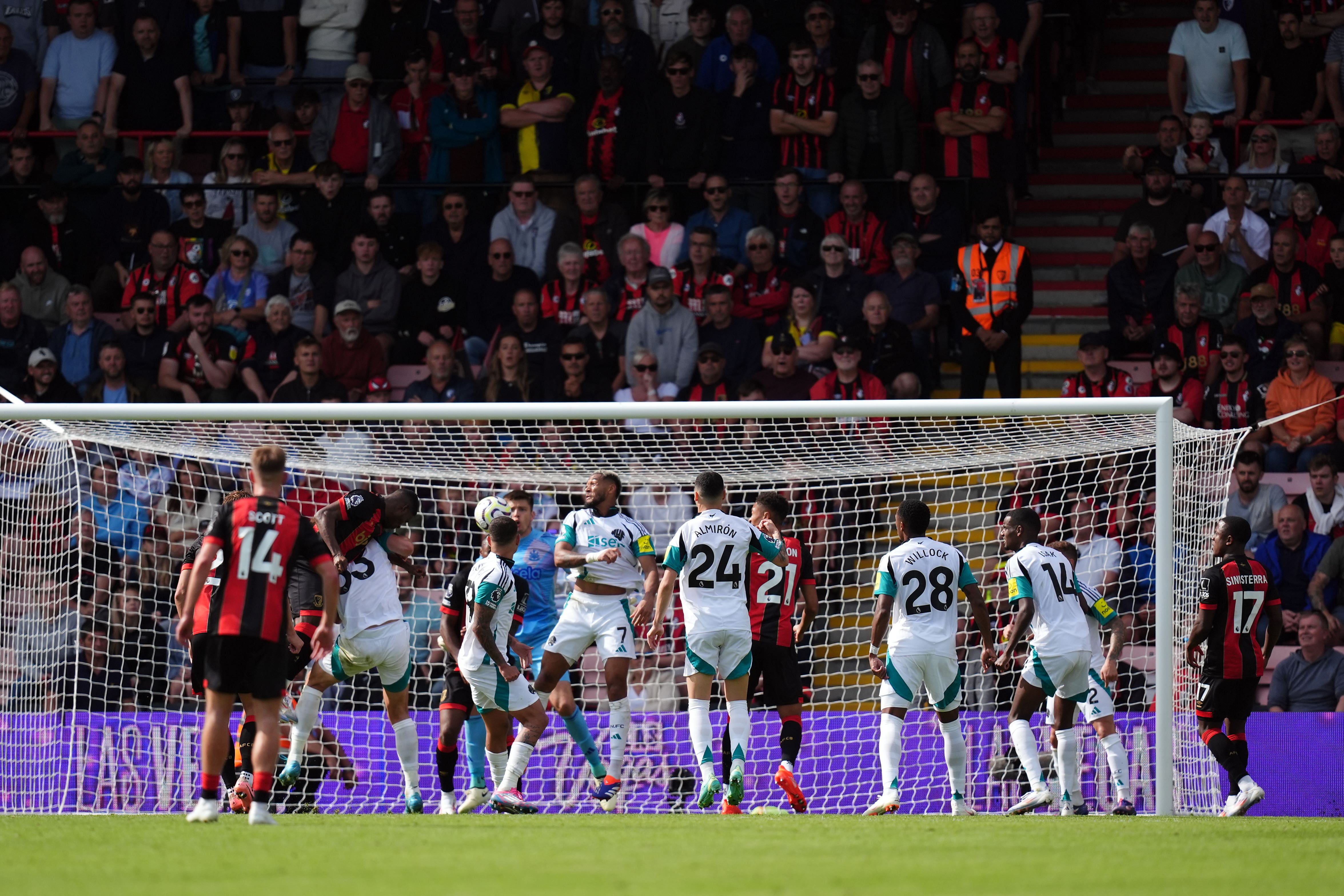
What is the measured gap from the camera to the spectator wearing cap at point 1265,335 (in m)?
14.0

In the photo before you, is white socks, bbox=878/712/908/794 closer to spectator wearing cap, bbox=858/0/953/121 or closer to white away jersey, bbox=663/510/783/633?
white away jersey, bbox=663/510/783/633

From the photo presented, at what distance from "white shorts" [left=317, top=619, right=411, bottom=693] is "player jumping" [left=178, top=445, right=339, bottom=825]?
195 cm

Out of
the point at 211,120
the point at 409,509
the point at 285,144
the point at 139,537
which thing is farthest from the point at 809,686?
the point at 211,120

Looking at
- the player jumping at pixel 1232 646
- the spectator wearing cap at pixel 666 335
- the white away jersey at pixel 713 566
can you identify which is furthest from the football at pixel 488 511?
the player jumping at pixel 1232 646

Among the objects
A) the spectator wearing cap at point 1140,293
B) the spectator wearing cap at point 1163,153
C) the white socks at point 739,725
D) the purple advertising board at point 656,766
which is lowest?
the purple advertising board at point 656,766

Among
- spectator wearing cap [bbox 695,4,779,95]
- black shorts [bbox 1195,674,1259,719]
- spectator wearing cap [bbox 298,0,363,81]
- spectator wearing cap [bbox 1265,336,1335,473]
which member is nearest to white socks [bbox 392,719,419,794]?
black shorts [bbox 1195,674,1259,719]

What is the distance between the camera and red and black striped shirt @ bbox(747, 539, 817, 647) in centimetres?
1099

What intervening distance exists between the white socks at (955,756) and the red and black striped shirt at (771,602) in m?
1.31

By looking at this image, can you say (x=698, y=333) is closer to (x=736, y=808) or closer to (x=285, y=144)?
(x=285, y=144)

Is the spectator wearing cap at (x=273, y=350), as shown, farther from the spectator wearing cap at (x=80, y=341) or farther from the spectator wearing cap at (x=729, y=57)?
the spectator wearing cap at (x=729, y=57)

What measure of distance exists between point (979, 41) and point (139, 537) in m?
9.13

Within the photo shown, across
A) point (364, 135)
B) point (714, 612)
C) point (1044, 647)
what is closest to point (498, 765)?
point (714, 612)

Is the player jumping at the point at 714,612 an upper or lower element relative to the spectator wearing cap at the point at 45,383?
lower

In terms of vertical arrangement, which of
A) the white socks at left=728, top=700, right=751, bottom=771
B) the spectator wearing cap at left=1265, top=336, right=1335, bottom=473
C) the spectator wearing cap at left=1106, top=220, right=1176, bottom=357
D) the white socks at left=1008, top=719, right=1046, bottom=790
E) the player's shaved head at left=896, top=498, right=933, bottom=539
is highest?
the spectator wearing cap at left=1106, top=220, right=1176, bottom=357
